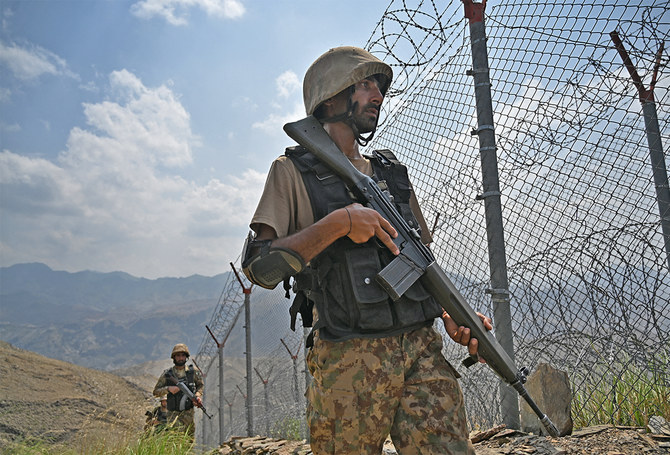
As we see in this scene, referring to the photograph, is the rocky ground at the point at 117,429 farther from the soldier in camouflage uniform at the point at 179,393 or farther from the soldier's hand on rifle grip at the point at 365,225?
the soldier's hand on rifle grip at the point at 365,225

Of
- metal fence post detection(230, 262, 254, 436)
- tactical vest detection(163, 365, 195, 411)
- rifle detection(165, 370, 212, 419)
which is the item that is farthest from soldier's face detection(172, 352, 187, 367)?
metal fence post detection(230, 262, 254, 436)

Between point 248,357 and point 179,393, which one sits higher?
point 248,357

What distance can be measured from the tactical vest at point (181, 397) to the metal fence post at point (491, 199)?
5.26m

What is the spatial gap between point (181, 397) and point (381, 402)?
19.7ft

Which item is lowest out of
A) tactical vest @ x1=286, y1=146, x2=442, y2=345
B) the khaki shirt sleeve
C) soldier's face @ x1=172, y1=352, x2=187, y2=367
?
soldier's face @ x1=172, y1=352, x2=187, y2=367

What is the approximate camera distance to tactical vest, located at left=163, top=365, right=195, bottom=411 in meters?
6.84

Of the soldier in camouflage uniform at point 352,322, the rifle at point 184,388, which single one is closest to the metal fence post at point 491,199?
the soldier in camouflage uniform at point 352,322

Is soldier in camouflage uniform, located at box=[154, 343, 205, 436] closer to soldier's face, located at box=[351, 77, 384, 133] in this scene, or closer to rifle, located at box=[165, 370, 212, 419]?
rifle, located at box=[165, 370, 212, 419]

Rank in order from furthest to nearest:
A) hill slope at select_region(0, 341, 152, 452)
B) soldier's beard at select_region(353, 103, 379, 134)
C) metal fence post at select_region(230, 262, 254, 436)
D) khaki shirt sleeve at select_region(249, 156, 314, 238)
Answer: hill slope at select_region(0, 341, 152, 452), metal fence post at select_region(230, 262, 254, 436), soldier's beard at select_region(353, 103, 379, 134), khaki shirt sleeve at select_region(249, 156, 314, 238)

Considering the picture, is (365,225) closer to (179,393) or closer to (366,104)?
(366,104)

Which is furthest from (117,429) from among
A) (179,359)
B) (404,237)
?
(404,237)

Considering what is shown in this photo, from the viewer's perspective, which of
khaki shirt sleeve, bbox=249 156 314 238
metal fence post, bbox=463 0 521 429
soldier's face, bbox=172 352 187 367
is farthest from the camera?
soldier's face, bbox=172 352 187 367

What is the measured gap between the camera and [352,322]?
1675 millimetres

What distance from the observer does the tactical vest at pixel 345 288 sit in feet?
5.49
